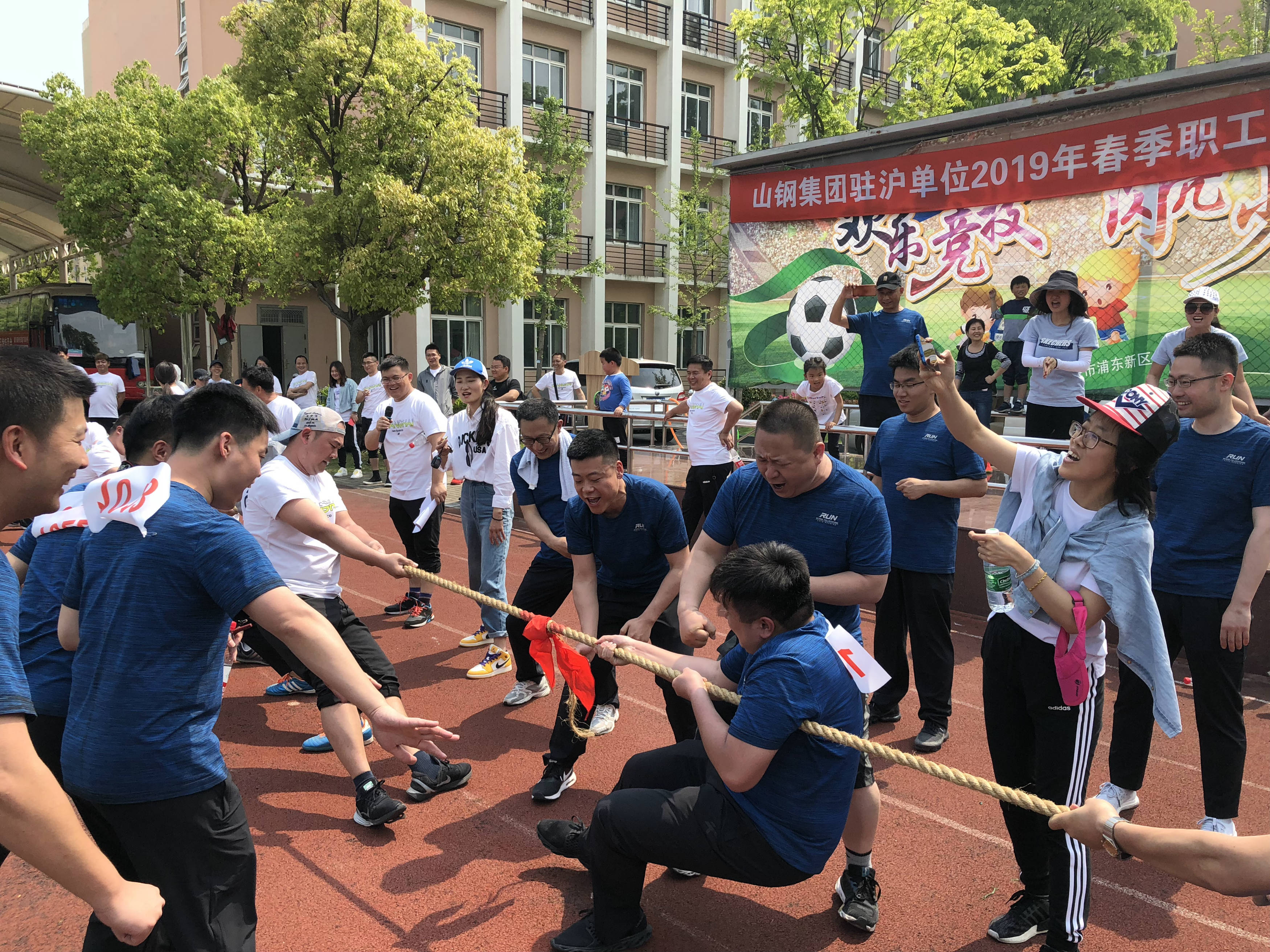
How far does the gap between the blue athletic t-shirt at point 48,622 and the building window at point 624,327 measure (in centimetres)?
2801

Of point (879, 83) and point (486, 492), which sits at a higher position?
point (879, 83)

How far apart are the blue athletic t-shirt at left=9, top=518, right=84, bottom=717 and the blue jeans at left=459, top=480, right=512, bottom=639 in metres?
3.49

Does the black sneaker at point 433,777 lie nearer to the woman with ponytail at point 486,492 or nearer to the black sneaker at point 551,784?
the black sneaker at point 551,784

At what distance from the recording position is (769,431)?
11.7 feet

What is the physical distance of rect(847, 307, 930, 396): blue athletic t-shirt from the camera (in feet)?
24.8

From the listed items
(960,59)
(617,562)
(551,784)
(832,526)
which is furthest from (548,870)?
(960,59)

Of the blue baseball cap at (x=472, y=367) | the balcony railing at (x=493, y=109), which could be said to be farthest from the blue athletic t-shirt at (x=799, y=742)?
the balcony railing at (x=493, y=109)

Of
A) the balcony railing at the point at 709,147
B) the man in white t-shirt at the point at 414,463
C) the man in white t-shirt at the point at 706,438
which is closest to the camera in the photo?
the man in white t-shirt at the point at 414,463

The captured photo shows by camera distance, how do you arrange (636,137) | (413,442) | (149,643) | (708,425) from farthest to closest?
(636,137) → (708,425) → (413,442) → (149,643)

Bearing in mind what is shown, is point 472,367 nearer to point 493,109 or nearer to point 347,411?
point 347,411

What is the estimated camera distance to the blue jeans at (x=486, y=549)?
6633 millimetres

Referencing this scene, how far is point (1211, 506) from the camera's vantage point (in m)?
3.98

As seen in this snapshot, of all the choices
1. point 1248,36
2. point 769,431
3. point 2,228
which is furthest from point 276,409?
point 2,228

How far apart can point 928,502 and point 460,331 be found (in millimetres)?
24063
